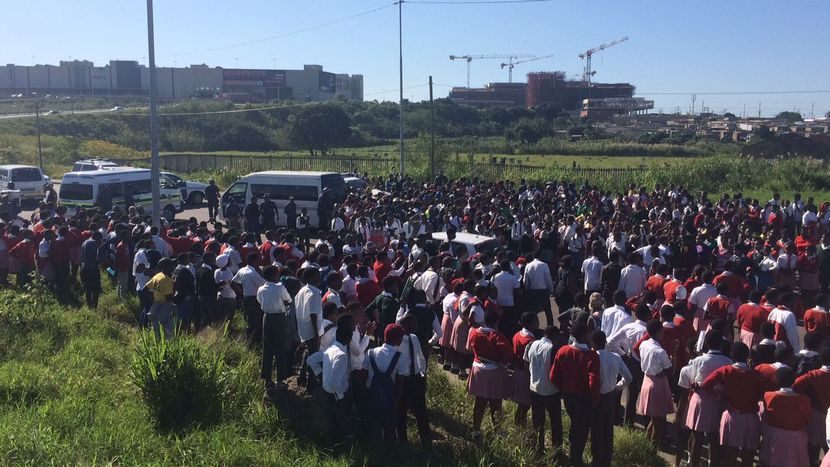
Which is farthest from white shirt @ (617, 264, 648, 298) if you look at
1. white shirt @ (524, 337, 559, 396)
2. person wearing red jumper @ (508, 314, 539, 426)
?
white shirt @ (524, 337, 559, 396)

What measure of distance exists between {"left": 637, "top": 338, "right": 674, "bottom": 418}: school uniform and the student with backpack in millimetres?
2670

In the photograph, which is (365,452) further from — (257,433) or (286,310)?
(286,310)

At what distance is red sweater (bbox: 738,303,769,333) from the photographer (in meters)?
9.35

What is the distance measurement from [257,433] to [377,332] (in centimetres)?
182

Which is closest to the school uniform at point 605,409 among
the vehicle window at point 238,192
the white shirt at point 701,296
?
the white shirt at point 701,296

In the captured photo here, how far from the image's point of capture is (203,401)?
8578mm

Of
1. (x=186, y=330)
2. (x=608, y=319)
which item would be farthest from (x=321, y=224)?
(x=608, y=319)

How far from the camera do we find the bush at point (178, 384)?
8453mm

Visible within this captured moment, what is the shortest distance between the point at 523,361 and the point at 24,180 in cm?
2658

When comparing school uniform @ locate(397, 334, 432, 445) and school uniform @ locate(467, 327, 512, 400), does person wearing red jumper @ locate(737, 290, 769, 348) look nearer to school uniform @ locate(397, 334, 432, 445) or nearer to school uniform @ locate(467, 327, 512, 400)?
school uniform @ locate(467, 327, 512, 400)

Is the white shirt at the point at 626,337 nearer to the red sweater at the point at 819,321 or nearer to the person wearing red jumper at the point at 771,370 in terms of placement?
the person wearing red jumper at the point at 771,370

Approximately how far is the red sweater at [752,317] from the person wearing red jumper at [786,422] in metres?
2.56

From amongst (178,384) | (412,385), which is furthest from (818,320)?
(178,384)

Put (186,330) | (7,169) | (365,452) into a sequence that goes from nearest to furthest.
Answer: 1. (365,452)
2. (186,330)
3. (7,169)
